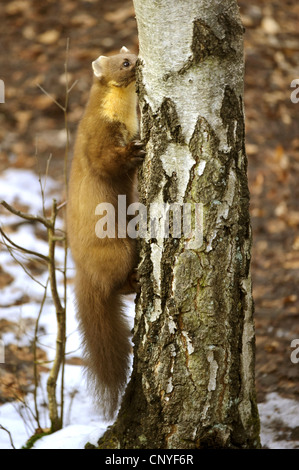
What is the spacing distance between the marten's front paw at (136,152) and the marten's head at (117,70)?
2.17 feet

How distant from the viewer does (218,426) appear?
8.61 feet

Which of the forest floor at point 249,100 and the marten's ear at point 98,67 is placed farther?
the forest floor at point 249,100

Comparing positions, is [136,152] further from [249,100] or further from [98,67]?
[249,100]

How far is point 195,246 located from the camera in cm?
251

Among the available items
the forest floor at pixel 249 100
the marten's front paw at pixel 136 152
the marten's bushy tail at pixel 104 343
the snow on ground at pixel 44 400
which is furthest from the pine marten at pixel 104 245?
the forest floor at pixel 249 100

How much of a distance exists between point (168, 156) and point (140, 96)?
0.96 ft

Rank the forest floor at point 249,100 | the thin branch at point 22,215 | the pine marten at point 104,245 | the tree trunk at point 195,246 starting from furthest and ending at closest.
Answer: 1. the forest floor at point 249,100
2. the pine marten at point 104,245
3. the thin branch at point 22,215
4. the tree trunk at point 195,246

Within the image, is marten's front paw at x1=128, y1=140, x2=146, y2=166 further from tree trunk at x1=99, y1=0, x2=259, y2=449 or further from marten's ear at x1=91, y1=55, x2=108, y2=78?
marten's ear at x1=91, y1=55, x2=108, y2=78

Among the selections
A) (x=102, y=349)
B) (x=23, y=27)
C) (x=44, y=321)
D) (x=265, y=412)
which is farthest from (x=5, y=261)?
(x=23, y=27)

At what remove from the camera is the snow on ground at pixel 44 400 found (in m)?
3.19

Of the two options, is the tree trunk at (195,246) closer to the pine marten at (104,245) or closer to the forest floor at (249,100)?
the pine marten at (104,245)

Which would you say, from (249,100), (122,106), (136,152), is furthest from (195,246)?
(249,100)

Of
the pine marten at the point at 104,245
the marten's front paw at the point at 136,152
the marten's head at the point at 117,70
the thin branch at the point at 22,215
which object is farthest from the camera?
the marten's head at the point at 117,70

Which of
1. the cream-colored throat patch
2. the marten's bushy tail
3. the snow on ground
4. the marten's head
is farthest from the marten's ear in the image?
the marten's bushy tail
